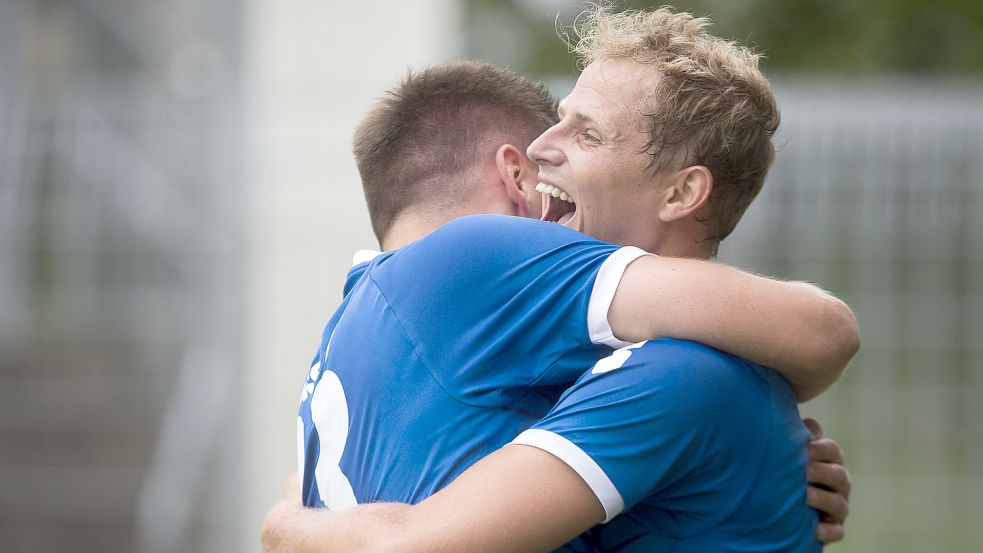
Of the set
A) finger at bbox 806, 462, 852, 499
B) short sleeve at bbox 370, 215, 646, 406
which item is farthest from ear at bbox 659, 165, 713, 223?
finger at bbox 806, 462, 852, 499

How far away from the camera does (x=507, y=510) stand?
1562mm

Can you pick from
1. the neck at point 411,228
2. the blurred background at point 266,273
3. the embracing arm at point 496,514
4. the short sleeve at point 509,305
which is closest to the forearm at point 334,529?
the embracing arm at point 496,514

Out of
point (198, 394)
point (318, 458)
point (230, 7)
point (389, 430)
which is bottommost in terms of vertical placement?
point (198, 394)

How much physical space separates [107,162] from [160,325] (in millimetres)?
1155

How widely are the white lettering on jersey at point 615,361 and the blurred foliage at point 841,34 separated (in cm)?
1352

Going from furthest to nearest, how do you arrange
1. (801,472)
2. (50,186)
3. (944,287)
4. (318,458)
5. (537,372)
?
1. (50,186)
2. (944,287)
3. (318,458)
4. (801,472)
5. (537,372)

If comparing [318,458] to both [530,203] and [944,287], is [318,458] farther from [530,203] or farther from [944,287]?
[944,287]

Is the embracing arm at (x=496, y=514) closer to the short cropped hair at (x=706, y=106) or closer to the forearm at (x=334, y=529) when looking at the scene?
the forearm at (x=334, y=529)

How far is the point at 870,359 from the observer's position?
6.34m

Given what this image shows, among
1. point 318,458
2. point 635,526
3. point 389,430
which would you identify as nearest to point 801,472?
point 635,526

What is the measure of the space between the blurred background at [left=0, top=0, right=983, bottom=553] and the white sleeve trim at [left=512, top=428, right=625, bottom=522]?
420cm

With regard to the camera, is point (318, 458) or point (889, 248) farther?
point (889, 248)

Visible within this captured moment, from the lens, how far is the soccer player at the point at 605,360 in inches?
63.8

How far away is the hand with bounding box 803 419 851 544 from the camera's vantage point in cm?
193
